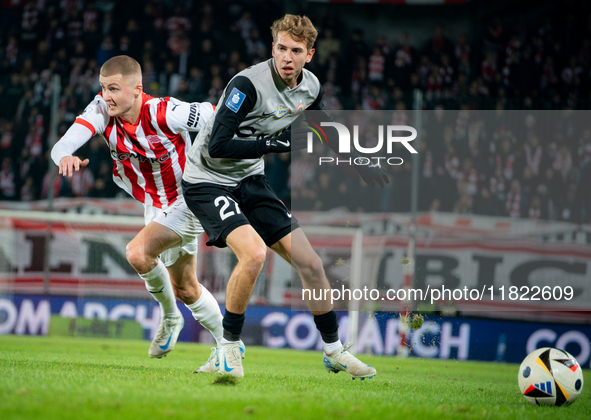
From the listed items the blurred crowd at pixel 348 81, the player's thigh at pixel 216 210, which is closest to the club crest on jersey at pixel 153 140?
the player's thigh at pixel 216 210

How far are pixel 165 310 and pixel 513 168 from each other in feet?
22.8

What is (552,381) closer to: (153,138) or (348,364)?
(348,364)

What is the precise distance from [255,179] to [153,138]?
3.93 ft

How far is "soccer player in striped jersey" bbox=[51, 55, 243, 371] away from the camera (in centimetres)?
551

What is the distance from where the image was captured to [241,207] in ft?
16.4

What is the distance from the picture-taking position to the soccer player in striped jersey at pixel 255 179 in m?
4.54

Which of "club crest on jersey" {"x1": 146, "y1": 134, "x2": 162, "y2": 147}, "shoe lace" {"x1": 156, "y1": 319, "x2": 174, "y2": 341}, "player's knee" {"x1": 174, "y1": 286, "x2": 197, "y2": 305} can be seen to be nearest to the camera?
"club crest on jersey" {"x1": 146, "y1": 134, "x2": 162, "y2": 147}

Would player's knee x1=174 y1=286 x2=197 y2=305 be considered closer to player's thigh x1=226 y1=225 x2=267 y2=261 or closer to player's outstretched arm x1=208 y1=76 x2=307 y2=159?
player's thigh x1=226 y1=225 x2=267 y2=261

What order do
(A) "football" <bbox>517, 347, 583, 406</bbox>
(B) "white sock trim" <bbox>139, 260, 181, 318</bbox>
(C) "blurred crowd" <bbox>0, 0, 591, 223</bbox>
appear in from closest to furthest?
(A) "football" <bbox>517, 347, 583, 406</bbox>
(B) "white sock trim" <bbox>139, 260, 181, 318</bbox>
(C) "blurred crowd" <bbox>0, 0, 591, 223</bbox>

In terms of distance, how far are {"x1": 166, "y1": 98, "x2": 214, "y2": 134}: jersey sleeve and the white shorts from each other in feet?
2.26

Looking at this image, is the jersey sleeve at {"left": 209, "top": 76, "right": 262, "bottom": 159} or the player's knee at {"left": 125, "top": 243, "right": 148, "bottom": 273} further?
the player's knee at {"left": 125, "top": 243, "right": 148, "bottom": 273}

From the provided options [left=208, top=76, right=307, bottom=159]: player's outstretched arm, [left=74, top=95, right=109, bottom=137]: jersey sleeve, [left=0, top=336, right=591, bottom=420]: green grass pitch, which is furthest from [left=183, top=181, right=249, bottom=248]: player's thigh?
[left=74, top=95, right=109, bottom=137]: jersey sleeve

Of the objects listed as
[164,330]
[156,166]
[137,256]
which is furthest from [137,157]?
[164,330]

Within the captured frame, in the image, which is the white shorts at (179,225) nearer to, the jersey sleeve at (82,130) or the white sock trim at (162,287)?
the white sock trim at (162,287)
